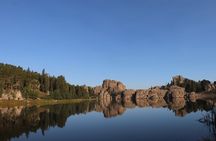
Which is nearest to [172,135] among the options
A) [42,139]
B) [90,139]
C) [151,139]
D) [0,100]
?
[151,139]

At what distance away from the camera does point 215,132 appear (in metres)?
36.2

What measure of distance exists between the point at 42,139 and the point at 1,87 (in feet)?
514

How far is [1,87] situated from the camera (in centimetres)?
19625

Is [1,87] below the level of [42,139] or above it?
above

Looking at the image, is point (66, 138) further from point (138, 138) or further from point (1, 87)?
point (1, 87)

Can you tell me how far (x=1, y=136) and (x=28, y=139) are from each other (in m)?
5.81

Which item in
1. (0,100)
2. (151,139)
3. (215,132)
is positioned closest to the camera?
(215,132)

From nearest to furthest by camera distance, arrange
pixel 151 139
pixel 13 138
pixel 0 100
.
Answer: pixel 151 139, pixel 13 138, pixel 0 100

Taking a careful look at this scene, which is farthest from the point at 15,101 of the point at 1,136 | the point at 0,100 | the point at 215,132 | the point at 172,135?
the point at 215,132

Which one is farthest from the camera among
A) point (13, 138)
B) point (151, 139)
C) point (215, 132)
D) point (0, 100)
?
point (0, 100)

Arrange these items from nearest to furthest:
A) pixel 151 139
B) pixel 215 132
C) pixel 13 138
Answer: pixel 215 132, pixel 151 139, pixel 13 138

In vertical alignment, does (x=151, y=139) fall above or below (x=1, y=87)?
below

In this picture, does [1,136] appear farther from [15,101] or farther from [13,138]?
[15,101]

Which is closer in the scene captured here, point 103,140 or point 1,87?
point 103,140
